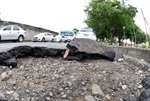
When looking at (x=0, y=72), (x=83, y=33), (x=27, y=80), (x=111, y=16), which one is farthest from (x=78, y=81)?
(x=111, y=16)

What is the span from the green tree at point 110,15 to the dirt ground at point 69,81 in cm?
2091

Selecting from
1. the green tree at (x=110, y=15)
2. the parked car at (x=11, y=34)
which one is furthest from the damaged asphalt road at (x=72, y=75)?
the green tree at (x=110, y=15)

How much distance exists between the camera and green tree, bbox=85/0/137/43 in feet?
86.6

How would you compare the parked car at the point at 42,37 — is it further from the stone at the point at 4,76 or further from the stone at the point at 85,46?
the stone at the point at 4,76

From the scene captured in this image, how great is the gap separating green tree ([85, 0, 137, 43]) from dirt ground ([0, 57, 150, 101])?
20909 millimetres

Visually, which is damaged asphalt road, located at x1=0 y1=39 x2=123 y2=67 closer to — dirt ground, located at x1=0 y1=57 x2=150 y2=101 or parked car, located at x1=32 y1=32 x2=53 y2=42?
dirt ground, located at x1=0 y1=57 x2=150 y2=101

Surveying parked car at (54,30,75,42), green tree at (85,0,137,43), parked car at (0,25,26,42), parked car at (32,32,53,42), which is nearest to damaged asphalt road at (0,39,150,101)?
parked car at (0,25,26,42)

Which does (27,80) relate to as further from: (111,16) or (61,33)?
(111,16)

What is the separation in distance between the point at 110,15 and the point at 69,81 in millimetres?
23135

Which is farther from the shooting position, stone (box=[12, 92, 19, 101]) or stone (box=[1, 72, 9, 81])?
stone (box=[1, 72, 9, 81])

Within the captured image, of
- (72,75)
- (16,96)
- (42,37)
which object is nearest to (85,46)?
(72,75)

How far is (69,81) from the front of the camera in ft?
15.1

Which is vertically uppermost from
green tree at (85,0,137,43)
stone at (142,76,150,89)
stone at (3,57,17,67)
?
green tree at (85,0,137,43)

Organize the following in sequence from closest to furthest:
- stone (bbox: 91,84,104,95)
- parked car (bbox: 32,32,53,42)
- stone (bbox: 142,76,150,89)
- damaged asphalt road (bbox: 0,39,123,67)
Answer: stone (bbox: 91,84,104,95), stone (bbox: 142,76,150,89), damaged asphalt road (bbox: 0,39,123,67), parked car (bbox: 32,32,53,42)
